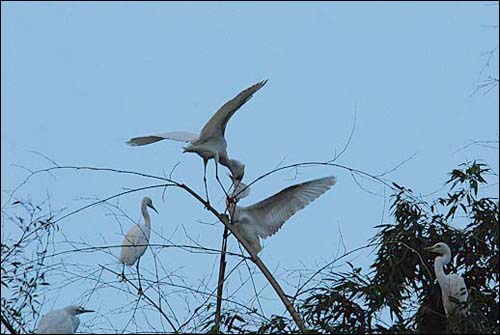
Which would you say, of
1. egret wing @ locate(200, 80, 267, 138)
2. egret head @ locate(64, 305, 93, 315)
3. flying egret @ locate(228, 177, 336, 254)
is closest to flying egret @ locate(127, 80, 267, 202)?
egret wing @ locate(200, 80, 267, 138)

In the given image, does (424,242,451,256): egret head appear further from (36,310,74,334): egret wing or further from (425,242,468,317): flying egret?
(36,310,74,334): egret wing

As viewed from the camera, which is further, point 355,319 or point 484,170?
point 484,170

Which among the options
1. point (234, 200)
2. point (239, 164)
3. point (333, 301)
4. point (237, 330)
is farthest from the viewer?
point (239, 164)

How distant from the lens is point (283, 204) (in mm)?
7047

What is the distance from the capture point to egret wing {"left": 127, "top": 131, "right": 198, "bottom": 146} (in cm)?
740

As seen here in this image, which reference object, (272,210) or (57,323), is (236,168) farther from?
(57,323)

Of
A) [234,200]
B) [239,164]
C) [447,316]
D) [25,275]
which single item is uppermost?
[239,164]

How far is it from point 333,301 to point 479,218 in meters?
1.33

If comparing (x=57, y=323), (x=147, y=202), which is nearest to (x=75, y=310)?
(x=57, y=323)

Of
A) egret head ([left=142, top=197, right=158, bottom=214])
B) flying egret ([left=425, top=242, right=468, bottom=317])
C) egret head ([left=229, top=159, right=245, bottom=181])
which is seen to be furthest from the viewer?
egret head ([left=142, top=197, right=158, bottom=214])

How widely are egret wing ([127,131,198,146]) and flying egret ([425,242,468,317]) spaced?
166 centimetres

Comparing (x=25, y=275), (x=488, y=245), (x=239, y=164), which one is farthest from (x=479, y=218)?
(x=25, y=275)

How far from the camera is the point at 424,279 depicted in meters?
7.11

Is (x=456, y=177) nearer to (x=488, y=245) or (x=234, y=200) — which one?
(x=488, y=245)
